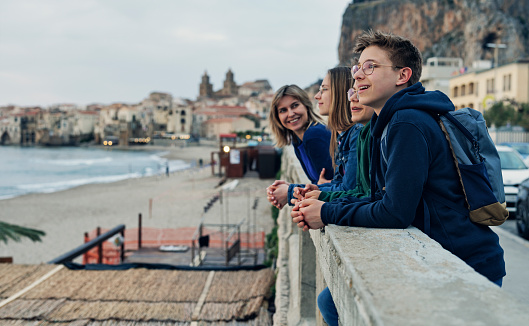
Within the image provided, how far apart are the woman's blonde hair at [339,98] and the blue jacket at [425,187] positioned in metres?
1.18

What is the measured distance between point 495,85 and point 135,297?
37422 millimetres

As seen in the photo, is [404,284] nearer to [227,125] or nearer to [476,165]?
[476,165]

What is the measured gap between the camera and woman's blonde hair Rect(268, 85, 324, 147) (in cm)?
382

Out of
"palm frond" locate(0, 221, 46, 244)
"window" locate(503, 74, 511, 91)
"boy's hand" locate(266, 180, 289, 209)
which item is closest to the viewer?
"boy's hand" locate(266, 180, 289, 209)

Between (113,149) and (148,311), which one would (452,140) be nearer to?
(148,311)

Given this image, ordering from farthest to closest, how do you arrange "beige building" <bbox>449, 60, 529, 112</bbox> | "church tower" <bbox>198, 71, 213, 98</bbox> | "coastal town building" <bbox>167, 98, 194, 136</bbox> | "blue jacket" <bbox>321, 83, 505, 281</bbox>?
"church tower" <bbox>198, 71, 213, 98</bbox> → "coastal town building" <bbox>167, 98, 194, 136</bbox> → "beige building" <bbox>449, 60, 529, 112</bbox> → "blue jacket" <bbox>321, 83, 505, 281</bbox>

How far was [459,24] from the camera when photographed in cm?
7131

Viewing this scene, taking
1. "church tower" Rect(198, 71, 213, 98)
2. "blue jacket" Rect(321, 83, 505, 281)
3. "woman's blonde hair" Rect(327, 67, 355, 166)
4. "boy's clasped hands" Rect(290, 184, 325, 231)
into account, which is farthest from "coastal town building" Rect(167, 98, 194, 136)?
"blue jacket" Rect(321, 83, 505, 281)

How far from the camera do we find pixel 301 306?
10.8 feet

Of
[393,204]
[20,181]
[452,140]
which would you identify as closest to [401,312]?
[393,204]

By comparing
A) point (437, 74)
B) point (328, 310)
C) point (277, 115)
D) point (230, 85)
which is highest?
point (230, 85)

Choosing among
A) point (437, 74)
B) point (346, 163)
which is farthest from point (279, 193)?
point (437, 74)

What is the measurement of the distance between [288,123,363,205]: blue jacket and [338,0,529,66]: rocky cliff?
173ft

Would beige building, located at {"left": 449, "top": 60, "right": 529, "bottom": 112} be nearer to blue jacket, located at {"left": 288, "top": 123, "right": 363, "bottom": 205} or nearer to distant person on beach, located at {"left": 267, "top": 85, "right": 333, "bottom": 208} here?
distant person on beach, located at {"left": 267, "top": 85, "right": 333, "bottom": 208}
